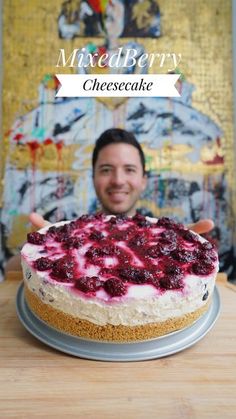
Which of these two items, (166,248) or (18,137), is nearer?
(166,248)

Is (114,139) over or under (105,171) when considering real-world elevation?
over

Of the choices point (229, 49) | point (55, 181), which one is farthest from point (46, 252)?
point (229, 49)

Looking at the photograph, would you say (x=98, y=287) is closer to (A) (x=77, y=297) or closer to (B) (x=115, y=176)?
(A) (x=77, y=297)

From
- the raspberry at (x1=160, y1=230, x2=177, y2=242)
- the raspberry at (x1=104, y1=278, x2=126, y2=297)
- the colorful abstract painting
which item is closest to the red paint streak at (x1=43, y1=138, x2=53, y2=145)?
the colorful abstract painting

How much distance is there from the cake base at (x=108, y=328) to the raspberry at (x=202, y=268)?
0.13 metres

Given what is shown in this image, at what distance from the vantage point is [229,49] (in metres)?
2.39

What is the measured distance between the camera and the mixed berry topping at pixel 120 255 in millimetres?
1319

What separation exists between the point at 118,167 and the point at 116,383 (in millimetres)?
1455

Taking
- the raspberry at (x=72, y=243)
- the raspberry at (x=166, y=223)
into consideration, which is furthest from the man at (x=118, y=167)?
the raspberry at (x=72, y=243)

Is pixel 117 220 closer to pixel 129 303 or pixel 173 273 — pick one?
pixel 173 273

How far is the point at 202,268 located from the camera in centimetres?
142

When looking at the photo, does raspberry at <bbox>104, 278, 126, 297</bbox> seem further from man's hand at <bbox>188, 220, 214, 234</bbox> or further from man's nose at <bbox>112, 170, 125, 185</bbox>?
man's nose at <bbox>112, 170, 125, 185</bbox>

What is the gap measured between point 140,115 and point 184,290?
1.35 m

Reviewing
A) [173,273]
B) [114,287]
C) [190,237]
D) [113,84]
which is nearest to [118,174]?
[113,84]
